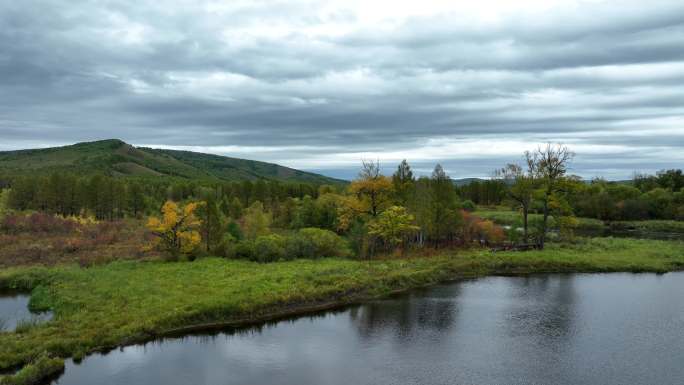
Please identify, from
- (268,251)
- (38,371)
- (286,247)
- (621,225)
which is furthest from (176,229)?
(621,225)

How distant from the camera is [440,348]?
26594mm

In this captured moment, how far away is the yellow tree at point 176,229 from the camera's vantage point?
161ft

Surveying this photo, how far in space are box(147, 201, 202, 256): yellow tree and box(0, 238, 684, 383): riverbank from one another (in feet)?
9.55

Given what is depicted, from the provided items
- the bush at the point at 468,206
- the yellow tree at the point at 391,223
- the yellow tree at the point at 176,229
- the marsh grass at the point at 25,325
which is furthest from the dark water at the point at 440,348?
the bush at the point at 468,206

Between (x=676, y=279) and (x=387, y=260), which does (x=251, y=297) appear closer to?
(x=387, y=260)

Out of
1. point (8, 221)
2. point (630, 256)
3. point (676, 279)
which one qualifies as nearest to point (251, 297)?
point (676, 279)

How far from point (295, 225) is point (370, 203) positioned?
1055 inches

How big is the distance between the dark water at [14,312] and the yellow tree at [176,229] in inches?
540

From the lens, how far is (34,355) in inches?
950

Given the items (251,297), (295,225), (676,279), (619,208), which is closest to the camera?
(251,297)

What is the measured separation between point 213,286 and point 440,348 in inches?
778

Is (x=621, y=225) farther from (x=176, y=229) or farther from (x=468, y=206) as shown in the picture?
(x=176, y=229)

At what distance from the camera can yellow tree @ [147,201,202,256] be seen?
48969mm

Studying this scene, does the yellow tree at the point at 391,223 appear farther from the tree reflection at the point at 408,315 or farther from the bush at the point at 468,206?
the bush at the point at 468,206
